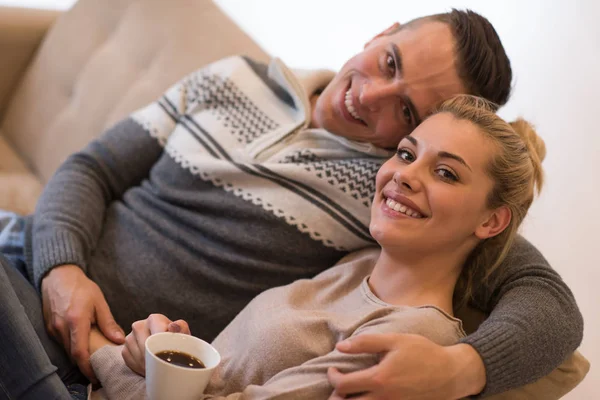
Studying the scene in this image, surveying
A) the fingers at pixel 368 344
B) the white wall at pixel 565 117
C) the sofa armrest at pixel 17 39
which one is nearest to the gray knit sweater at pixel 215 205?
the fingers at pixel 368 344

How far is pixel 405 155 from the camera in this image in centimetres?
135

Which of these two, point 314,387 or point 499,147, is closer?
point 314,387

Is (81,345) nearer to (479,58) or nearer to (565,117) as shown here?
(479,58)

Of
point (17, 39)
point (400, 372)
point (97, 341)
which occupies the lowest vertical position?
point (97, 341)

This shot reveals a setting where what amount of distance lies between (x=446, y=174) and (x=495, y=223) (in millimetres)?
138

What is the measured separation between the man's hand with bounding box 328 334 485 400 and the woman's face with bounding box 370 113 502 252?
0.72 ft

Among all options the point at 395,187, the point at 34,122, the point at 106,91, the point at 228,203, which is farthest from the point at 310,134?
the point at 34,122

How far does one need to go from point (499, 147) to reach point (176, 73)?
1.12 m

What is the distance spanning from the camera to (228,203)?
5.32ft

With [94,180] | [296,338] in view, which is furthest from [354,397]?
[94,180]

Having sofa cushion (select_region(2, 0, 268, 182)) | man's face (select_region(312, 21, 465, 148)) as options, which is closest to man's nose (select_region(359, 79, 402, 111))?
man's face (select_region(312, 21, 465, 148))

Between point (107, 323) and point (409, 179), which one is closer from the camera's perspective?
point (409, 179)

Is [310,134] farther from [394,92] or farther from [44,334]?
[44,334]

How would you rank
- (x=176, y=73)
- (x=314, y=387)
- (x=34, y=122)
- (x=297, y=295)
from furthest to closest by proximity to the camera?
1. (x=34, y=122)
2. (x=176, y=73)
3. (x=297, y=295)
4. (x=314, y=387)
